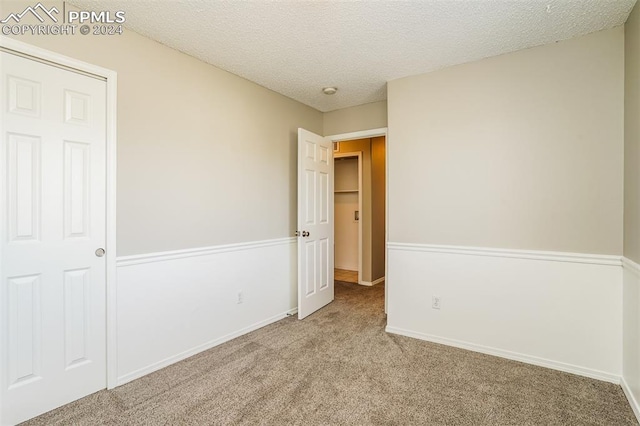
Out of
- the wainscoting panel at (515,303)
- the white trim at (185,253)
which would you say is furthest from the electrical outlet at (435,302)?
the white trim at (185,253)

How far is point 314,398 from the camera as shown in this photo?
191 cm

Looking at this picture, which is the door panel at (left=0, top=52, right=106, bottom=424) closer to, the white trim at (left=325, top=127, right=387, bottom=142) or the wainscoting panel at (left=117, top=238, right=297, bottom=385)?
the wainscoting panel at (left=117, top=238, right=297, bottom=385)

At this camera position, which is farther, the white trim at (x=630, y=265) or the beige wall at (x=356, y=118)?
the beige wall at (x=356, y=118)

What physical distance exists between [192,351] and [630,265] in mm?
3275

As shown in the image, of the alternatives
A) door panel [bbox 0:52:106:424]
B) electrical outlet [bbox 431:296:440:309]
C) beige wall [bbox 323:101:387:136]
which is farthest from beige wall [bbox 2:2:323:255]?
electrical outlet [bbox 431:296:440:309]

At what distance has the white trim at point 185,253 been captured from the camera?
2.13 meters

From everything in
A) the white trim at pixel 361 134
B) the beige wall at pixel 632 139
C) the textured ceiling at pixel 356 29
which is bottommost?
the beige wall at pixel 632 139

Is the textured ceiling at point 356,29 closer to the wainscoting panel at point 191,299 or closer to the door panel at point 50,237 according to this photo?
the door panel at point 50,237

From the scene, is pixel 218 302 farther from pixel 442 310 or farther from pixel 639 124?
pixel 639 124

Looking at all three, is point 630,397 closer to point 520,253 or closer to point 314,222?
point 520,253

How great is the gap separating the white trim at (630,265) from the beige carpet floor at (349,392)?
2.75 ft

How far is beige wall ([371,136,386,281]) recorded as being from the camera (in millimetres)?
4891

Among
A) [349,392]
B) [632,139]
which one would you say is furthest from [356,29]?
[349,392]

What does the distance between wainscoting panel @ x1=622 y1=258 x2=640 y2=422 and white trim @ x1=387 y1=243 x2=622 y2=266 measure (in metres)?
0.11
